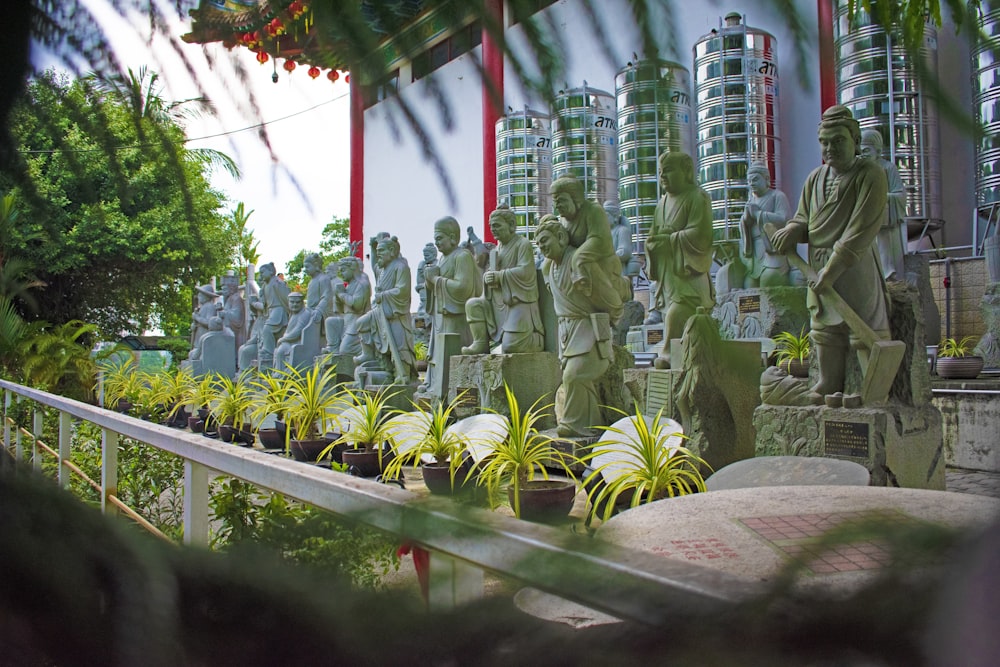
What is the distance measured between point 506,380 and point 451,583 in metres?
6.43

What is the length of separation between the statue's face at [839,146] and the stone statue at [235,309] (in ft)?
39.5

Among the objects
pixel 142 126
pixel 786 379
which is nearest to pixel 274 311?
pixel 786 379

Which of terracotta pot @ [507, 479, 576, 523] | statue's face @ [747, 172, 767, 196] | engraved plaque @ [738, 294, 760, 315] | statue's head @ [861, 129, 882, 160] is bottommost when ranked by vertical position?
terracotta pot @ [507, 479, 576, 523]

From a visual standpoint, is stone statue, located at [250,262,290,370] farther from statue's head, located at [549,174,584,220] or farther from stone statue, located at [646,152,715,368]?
stone statue, located at [646,152,715,368]

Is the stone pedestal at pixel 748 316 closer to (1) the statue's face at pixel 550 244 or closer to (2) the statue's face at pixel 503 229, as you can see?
(2) the statue's face at pixel 503 229

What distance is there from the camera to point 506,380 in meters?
6.98

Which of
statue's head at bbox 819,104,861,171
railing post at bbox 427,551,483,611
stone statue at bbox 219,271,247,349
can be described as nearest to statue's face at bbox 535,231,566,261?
statue's head at bbox 819,104,861,171

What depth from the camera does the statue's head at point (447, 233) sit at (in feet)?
26.3

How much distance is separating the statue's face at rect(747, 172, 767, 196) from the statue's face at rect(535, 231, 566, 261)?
3370 millimetres

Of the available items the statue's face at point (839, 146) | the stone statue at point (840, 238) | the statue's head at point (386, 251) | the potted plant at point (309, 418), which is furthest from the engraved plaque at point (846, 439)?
the statue's head at point (386, 251)

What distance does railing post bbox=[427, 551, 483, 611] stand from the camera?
53 centimetres

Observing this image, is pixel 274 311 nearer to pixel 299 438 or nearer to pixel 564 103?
pixel 299 438

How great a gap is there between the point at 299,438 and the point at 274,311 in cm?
643

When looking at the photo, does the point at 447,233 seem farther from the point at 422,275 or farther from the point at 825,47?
the point at 825,47
